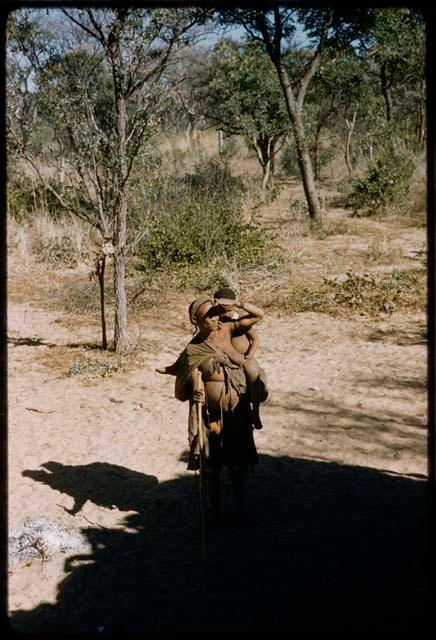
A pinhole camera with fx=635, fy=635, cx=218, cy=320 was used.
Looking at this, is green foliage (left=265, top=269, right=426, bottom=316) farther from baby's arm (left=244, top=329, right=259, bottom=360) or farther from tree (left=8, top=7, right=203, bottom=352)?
baby's arm (left=244, top=329, right=259, bottom=360)

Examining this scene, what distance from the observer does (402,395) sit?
22.7 ft

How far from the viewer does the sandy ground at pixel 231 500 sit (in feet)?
12.0

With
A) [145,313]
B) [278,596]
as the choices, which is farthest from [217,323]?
[145,313]

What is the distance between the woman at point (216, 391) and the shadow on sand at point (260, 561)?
0.56 meters

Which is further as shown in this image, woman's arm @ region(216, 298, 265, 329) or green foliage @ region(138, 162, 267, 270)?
green foliage @ region(138, 162, 267, 270)

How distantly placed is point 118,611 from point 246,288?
8286 millimetres

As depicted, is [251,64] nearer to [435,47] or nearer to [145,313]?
Result: [145,313]

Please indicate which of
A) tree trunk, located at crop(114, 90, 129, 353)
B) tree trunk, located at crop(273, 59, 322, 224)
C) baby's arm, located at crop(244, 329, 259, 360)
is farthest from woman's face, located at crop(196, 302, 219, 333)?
tree trunk, located at crop(273, 59, 322, 224)

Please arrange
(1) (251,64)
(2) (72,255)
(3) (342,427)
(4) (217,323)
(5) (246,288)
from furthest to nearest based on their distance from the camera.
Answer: (1) (251,64), (2) (72,255), (5) (246,288), (3) (342,427), (4) (217,323)

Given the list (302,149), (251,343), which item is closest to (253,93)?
(302,149)

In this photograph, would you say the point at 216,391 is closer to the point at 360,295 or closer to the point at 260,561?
the point at 260,561

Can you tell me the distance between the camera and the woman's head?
13.9 ft

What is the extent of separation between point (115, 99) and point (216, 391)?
16.9 feet

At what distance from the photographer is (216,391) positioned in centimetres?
430
